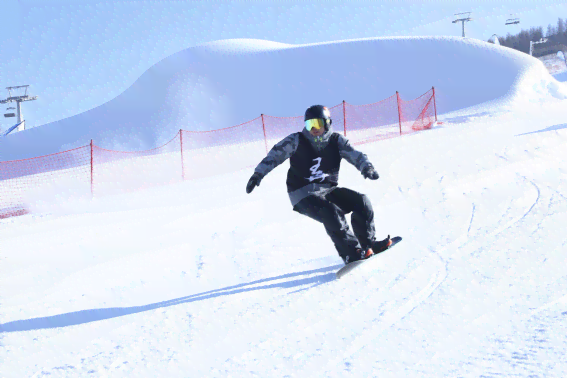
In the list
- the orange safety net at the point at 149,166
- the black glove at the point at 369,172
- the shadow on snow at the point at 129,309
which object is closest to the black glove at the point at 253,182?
the shadow on snow at the point at 129,309

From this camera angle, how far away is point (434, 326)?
2.96 metres

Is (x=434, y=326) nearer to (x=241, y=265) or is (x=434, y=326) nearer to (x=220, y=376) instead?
(x=220, y=376)

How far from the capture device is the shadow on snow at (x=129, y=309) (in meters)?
3.46

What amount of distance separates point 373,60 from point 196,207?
36.7 meters

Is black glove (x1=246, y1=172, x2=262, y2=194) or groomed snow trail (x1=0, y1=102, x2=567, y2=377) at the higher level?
black glove (x1=246, y1=172, x2=262, y2=194)

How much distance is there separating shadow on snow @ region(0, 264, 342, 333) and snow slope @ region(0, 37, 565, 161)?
3110 cm

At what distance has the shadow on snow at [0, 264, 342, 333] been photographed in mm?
3455

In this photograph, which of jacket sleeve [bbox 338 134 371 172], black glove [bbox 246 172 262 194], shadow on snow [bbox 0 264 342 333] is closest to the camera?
shadow on snow [bbox 0 264 342 333]

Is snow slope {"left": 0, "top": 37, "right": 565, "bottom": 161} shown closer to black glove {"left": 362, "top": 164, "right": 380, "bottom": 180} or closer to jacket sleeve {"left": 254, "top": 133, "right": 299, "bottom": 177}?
black glove {"left": 362, "top": 164, "right": 380, "bottom": 180}

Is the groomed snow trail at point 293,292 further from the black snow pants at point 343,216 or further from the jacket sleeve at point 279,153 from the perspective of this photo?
the jacket sleeve at point 279,153

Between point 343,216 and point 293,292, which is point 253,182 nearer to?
point 343,216

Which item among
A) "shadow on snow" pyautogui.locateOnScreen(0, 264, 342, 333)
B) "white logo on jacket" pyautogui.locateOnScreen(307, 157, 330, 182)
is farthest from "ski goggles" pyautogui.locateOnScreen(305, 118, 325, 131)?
"shadow on snow" pyautogui.locateOnScreen(0, 264, 342, 333)

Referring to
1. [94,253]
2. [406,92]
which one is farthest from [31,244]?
[406,92]

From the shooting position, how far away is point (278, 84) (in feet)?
138
